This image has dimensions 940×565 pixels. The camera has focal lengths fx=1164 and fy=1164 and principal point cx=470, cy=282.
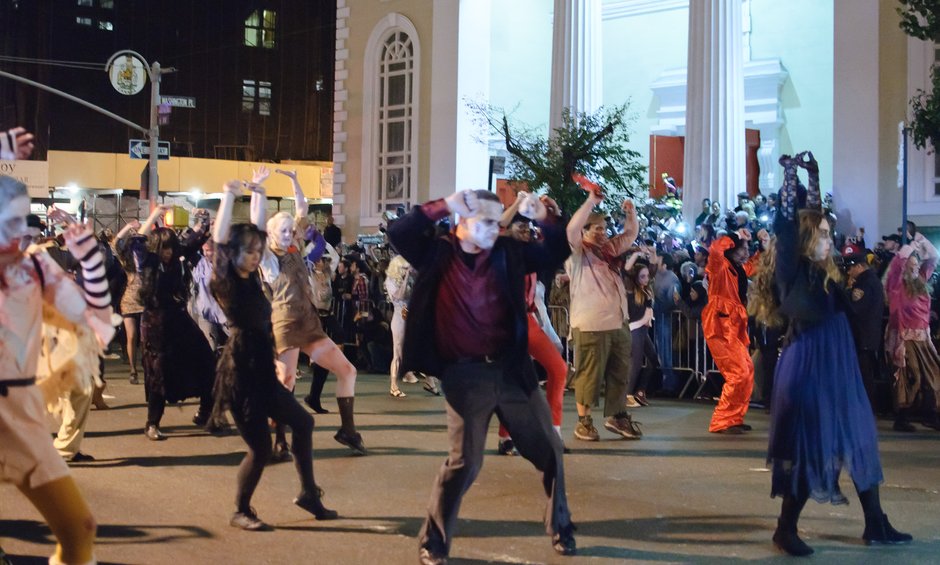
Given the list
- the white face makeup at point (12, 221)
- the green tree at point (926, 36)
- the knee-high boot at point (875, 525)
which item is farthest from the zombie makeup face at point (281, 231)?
the green tree at point (926, 36)

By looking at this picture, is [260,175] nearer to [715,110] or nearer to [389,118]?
[715,110]

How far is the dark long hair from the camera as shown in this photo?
7.16 m

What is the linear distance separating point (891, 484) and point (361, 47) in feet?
71.8

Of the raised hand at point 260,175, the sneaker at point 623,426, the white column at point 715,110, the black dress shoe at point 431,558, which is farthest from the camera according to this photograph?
the white column at point 715,110

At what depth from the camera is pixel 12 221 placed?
4891mm

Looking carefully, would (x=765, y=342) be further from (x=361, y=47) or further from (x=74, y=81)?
(x=74, y=81)

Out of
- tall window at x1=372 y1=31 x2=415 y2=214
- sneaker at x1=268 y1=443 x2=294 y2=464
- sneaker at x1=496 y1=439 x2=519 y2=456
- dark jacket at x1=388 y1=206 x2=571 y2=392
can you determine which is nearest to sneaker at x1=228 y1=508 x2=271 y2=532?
dark jacket at x1=388 y1=206 x2=571 y2=392

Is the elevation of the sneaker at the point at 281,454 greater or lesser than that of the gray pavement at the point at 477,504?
greater

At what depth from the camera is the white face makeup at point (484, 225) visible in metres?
5.99

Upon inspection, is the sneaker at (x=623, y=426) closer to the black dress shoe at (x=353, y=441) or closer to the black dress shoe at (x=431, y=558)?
the black dress shoe at (x=353, y=441)

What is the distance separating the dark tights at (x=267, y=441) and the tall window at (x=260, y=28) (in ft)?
166

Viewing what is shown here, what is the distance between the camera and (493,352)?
5.97 meters

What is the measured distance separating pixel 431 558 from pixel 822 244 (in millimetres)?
2739

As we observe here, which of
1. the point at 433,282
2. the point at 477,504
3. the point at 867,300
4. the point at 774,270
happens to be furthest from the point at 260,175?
the point at 867,300
